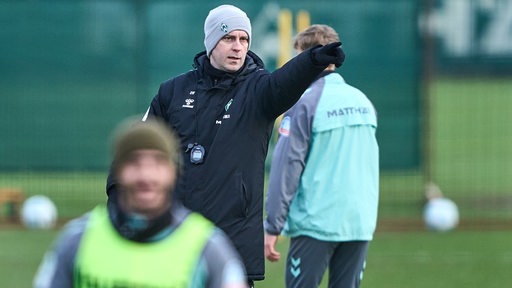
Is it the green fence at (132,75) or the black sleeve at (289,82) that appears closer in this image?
the black sleeve at (289,82)

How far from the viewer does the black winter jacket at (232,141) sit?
19.8 ft

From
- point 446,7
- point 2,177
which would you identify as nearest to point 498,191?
point 446,7

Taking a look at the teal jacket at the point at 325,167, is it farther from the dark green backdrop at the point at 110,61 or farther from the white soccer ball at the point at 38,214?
the dark green backdrop at the point at 110,61

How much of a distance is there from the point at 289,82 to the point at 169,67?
909 cm

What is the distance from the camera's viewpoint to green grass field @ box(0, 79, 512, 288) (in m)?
11.5

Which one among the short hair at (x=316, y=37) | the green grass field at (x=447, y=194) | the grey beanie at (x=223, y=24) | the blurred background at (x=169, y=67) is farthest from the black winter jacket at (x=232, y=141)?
the blurred background at (x=169, y=67)

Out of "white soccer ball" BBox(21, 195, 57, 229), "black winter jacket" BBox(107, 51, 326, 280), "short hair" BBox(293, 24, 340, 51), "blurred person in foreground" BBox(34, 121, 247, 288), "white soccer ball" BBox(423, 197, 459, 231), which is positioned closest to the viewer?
"blurred person in foreground" BBox(34, 121, 247, 288)

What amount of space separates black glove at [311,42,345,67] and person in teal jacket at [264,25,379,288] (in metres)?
1.24

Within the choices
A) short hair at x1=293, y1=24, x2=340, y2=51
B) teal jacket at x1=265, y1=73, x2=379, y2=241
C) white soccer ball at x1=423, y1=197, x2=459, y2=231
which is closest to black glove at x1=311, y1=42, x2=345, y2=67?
short hair at x1=293, y1=24, x2=340, y2=51

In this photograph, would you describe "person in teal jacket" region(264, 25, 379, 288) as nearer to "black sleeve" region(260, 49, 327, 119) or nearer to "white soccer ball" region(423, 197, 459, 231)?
"black sleeve" region(260, 49, 327, 119)

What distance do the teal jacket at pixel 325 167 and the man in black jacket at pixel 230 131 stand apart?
2.98 feet

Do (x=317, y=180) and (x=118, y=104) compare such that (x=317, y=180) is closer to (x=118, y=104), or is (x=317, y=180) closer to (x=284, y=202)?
(x=284, y=202)

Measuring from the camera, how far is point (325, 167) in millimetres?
7137

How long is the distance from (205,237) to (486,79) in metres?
11.9
